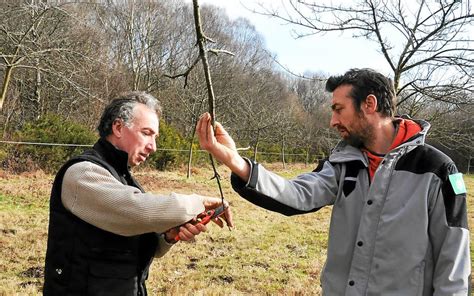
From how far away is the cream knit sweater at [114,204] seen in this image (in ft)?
5.85

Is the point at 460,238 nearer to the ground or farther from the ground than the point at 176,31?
nearer to the ground

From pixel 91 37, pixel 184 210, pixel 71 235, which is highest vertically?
pixel 91 37

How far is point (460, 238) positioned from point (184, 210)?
1136mm

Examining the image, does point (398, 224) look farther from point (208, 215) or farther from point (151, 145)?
point (151, 145)

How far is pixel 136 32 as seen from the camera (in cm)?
2108

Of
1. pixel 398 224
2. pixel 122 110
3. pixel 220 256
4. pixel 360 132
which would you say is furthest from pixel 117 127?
pixel 220 256

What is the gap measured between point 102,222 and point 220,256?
5.02 metres

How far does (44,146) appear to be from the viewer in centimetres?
1485

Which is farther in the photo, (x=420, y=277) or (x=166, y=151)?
(x=166, y=151)

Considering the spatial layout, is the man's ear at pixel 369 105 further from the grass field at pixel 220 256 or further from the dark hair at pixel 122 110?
the grass field at pixel 220 256

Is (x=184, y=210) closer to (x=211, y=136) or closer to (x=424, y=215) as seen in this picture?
(x=211, y=136)

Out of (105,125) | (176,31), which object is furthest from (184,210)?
(176,31)

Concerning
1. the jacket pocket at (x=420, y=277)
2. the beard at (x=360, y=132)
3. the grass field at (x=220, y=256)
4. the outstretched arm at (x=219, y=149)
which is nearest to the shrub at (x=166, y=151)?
the grass field at (x=220, y=256)

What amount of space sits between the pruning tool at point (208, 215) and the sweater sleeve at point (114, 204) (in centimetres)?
18
